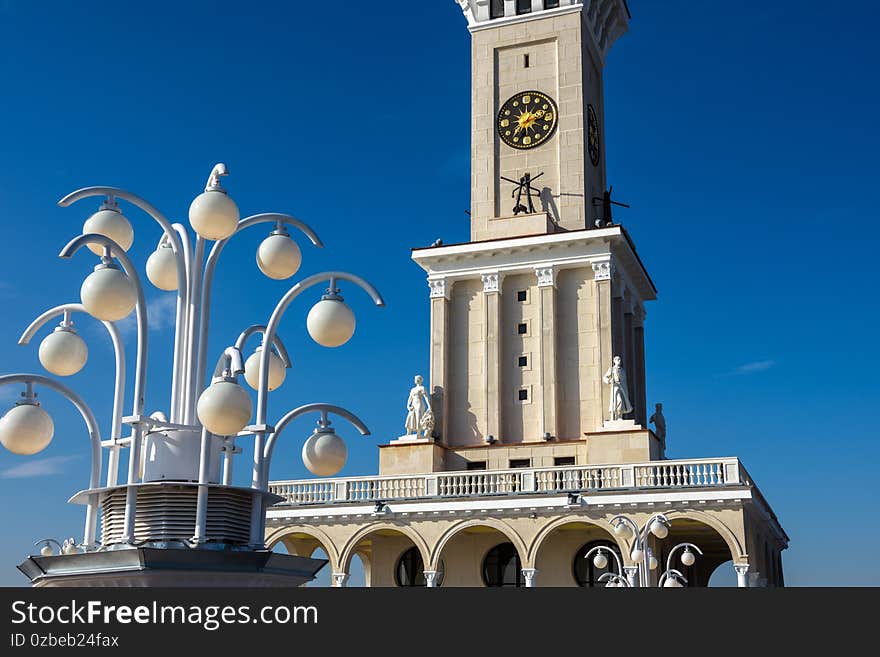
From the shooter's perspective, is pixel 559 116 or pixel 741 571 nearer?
pixel 741 571

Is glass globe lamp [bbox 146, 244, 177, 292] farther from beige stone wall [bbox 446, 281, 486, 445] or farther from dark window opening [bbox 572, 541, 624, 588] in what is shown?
beige stone wall [bbox 446, 281, 486, 445]

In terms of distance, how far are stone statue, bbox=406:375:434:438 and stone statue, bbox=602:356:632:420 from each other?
23.5ft

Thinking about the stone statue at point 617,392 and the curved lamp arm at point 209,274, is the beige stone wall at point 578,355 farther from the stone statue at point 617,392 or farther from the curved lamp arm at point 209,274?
the curved lamp arm at point 209,274

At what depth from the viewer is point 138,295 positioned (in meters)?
15.4

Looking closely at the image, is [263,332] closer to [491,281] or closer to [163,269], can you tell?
[163,269]

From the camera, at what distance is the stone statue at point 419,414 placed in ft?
148

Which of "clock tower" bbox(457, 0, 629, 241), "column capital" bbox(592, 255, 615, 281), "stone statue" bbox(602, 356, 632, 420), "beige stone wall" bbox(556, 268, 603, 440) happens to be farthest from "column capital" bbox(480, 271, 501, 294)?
"stone statue" bbox(602, 356, 632, 420)

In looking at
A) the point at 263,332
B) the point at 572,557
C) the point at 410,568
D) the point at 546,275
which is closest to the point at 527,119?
the point at 546,275

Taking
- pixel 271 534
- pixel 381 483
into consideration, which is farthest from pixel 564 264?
pixel 271 534

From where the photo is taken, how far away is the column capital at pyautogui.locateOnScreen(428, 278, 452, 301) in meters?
48.5

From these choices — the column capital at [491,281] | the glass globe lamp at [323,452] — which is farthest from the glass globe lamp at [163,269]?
the column capital at [491,281]

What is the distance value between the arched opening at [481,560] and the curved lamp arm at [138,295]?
27.1 metres

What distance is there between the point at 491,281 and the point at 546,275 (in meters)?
2.44

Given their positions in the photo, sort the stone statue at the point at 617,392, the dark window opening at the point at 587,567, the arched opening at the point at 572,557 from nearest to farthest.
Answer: the arched opening at the point at 572,557
the dark window opening at the point at 587,567
the stone statue at the point at 617,392
